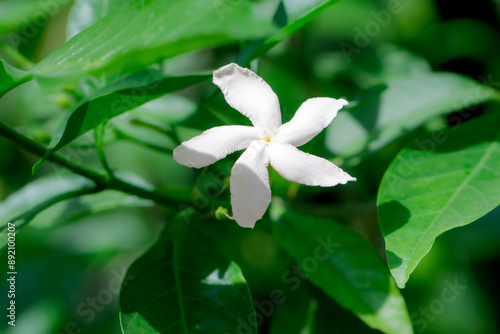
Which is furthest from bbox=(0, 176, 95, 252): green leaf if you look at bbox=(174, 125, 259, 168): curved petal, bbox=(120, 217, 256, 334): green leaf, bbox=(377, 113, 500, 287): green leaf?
bbox=(377, 113, 500, 287): green leaf

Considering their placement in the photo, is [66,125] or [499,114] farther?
[499,114]

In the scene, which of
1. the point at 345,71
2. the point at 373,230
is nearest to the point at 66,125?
the point at 373,230

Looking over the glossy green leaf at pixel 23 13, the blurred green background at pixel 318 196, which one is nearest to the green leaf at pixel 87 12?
the glossy green leaf at pixel 23 13

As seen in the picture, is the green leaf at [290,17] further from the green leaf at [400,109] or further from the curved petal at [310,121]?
the green leaf at [400,109]

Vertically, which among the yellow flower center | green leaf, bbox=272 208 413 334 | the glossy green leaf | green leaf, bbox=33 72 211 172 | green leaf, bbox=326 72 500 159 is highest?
the glossy green leaf

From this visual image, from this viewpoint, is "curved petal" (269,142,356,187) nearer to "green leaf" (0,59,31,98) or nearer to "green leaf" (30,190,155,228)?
"green leaf" (0,59,31,98)

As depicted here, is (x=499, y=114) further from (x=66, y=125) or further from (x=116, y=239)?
(x=116, y=239)

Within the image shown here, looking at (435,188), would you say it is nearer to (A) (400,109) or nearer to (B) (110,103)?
(A) (400,109)
